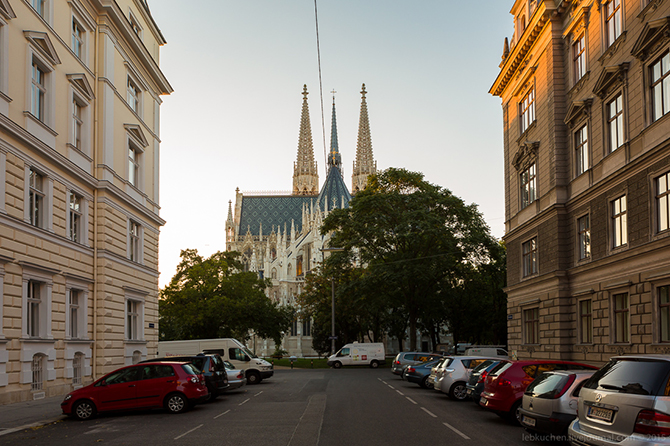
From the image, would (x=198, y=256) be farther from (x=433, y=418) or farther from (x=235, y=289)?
(x=433, y=418)

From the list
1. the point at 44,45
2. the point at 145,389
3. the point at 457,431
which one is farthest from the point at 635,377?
the point at 44,45

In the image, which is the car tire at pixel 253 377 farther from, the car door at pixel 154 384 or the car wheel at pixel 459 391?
the car door at pixel 154 384

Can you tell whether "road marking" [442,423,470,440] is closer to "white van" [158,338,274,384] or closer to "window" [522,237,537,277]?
"window" [522,237,537,277]

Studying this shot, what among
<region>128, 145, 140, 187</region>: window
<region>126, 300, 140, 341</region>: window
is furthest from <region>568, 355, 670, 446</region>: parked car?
<region>128, 145, 140, 187</region>: window

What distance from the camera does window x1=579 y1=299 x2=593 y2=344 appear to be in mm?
24922

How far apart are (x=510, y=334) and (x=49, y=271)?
858 inches

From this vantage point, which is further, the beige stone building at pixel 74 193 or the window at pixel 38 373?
the window at pixel 38 373

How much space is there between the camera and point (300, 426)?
48.2 ft

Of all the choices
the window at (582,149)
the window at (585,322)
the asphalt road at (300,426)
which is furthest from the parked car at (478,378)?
the window at (582,149)

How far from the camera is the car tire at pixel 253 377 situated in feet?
111

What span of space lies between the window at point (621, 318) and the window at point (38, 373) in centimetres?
1853

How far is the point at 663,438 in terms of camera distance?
25.2 ft

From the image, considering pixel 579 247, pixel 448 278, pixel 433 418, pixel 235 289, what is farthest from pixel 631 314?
pixel 235 289

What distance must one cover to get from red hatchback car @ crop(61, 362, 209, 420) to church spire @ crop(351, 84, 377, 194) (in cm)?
11568
